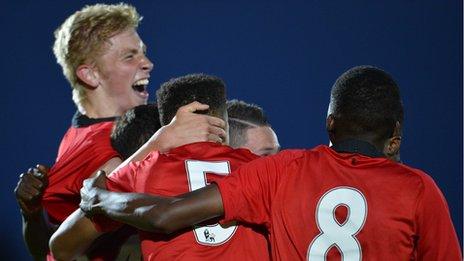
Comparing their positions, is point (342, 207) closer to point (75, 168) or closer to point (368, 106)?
point (368, 106)

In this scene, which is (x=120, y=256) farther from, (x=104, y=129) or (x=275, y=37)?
(x=275, y=37)

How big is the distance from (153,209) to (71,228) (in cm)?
25

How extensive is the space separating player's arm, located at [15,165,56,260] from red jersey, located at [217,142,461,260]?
640 millimetres

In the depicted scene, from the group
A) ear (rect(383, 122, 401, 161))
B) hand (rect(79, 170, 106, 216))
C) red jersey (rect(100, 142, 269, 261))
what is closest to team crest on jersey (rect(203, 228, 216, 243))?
red jersey (rect(100, 142, 269, 261))

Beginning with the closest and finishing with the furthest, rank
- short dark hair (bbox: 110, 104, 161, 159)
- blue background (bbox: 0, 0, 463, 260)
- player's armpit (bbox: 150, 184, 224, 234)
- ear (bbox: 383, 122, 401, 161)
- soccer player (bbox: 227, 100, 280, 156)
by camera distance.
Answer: player's armpit (bbox: 150, 184, 224, 234) → ear (bbox: 383, 122, 401, 161) → short dark hair (bbox: 110, 104, 161, 159) → soccer player (bbox: 227, 100, 280, 156) → blue background (bbox: 0, 0, 463, 260)

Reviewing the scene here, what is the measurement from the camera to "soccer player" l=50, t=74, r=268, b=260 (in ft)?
5.30

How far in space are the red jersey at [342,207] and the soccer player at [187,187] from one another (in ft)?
0.16

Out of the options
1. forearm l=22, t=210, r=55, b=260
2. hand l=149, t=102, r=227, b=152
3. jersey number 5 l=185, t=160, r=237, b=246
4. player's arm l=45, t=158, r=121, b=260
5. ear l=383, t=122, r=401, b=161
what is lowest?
forearm l=22, t=210, r=55, b=260

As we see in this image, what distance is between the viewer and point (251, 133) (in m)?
2.13

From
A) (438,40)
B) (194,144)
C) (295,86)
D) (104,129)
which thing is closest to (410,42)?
(438,40)

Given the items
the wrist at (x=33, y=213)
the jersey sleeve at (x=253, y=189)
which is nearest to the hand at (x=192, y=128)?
the jersey sleeve at (x=253, y=189)

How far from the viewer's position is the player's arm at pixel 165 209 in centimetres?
155

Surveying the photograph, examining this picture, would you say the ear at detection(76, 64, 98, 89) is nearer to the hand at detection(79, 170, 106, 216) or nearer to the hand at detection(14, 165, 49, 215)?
the hand at detection(14, 165, 49, 215)

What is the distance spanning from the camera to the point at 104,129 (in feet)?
6.93
